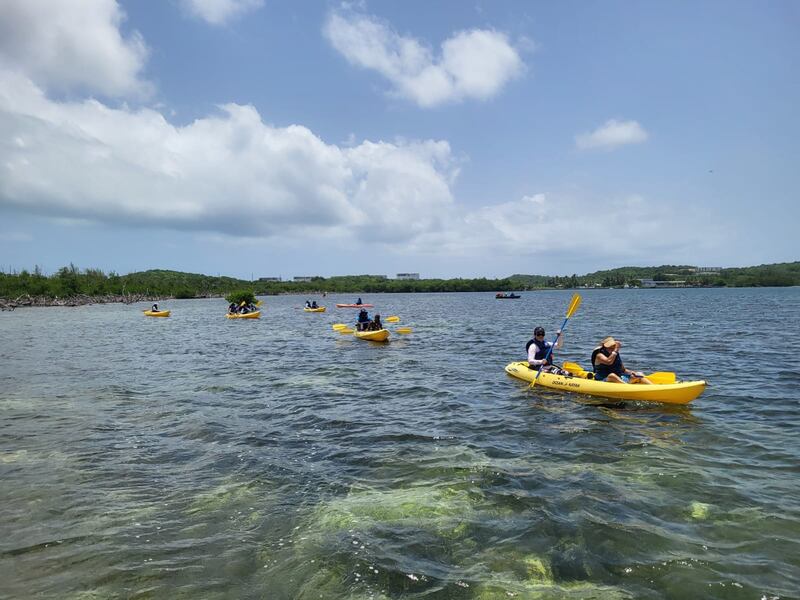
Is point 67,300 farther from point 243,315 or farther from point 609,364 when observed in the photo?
point 609,364

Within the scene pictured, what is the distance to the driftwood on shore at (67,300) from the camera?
89.9 metres

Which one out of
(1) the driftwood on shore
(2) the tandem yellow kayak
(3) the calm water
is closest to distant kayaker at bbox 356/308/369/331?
(3) the calm water

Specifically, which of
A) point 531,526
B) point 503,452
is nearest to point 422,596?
point 531,526

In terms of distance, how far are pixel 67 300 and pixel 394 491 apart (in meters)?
114

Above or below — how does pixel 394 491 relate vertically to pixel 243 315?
below

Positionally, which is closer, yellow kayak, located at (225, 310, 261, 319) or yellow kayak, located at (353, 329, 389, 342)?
yellow kayak, located at (353, 329, 389, 342)

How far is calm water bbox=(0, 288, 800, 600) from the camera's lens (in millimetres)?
5340

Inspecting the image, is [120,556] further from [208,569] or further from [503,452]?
[503,452]

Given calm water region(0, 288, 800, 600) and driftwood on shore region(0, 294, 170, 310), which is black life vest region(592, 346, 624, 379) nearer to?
calm water region(0, 288, 800, 600)

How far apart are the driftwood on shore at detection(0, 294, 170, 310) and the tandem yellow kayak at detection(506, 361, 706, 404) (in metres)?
96.7

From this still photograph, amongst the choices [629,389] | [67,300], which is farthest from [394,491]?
[67,300]

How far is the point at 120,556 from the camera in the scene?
18.9 ft

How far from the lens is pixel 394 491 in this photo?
771cm

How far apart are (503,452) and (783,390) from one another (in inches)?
425
